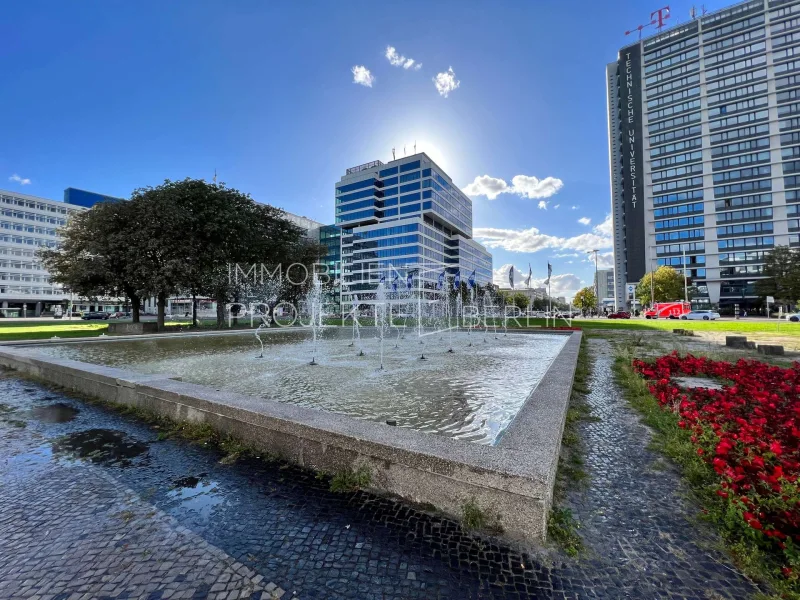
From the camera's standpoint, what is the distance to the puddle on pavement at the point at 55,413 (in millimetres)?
5207

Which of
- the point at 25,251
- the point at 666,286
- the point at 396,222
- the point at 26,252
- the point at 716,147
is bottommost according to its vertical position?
the point at 666,286

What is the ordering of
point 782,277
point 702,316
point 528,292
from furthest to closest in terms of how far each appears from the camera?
point 528,292
point 782,277
point 702,316

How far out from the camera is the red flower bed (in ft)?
7.53

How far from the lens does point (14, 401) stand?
6.21 m

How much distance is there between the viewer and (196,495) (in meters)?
3.07

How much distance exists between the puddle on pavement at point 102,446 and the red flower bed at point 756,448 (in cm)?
547

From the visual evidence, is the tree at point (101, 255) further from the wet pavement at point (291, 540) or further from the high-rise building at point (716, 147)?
the high-rise building at point (716, 147)

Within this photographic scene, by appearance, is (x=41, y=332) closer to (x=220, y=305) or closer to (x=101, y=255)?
(x=101, y=255)

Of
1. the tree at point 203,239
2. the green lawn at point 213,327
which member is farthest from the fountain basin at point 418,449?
the tree at point 203,239

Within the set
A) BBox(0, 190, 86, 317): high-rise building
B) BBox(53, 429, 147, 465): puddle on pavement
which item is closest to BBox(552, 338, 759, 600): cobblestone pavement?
BBox(53, 429, 147, 465): puddle on pavement

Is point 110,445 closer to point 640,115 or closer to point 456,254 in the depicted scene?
point 456,254

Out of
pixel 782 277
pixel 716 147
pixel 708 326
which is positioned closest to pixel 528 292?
pixel 716 147

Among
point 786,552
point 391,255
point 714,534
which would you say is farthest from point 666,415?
point 391,255

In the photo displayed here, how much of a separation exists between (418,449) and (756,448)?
10.0 ft
